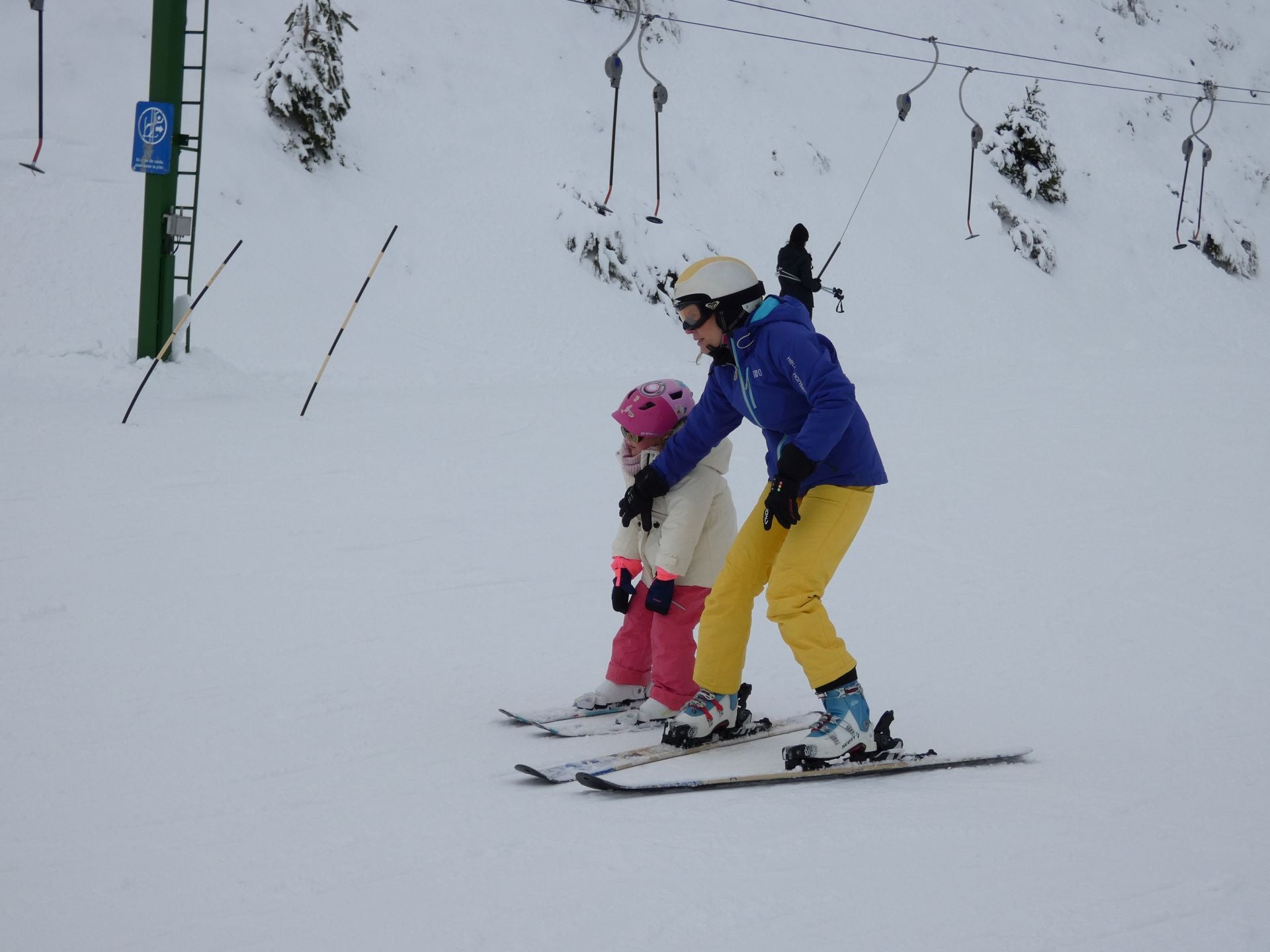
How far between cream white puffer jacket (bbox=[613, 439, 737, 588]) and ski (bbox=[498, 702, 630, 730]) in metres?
0.51

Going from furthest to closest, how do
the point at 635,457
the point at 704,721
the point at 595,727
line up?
the point at 635,457
the point at 595,727
the point at 704,721

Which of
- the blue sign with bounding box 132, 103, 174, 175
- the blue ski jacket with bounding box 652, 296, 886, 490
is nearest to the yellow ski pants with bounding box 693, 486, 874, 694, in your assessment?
the blue ski jacket with bounding box 652, 296, 886, 490

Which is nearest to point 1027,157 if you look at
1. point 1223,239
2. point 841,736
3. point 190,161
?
point 1223,239

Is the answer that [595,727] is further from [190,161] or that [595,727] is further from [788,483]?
[190,161]

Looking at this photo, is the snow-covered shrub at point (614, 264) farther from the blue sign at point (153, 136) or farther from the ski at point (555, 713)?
the ski at point (555, 713)

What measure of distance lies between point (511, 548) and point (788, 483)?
11.0ft

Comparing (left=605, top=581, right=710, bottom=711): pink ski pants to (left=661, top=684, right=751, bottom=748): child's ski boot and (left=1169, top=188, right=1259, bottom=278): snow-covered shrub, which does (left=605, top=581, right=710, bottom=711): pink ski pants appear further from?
(left=1169, top=188, right=1259, bottom=278): snow-covered shrub

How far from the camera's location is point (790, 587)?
3.59 m

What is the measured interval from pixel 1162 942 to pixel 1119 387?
12688 mm

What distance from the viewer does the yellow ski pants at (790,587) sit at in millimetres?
3598

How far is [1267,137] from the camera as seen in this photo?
28719 millimetres

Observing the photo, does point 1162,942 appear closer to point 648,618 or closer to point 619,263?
point 648,618

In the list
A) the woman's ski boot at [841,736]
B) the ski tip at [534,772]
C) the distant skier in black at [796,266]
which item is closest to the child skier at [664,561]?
the woman's ski boot at [841,736]

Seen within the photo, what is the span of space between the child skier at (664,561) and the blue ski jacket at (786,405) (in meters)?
0.14
